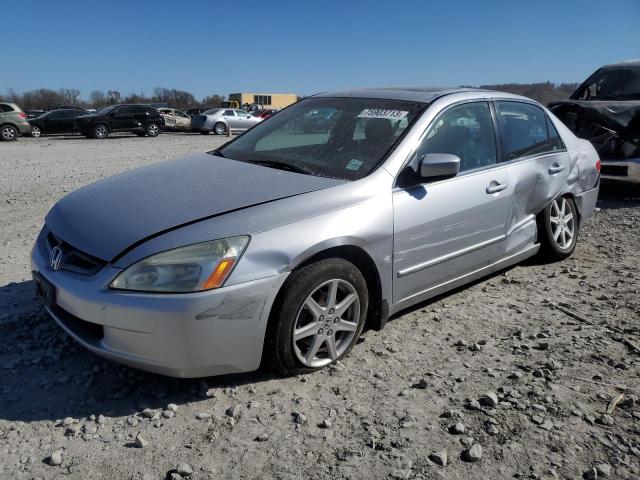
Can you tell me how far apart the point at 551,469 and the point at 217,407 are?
59.9 inches

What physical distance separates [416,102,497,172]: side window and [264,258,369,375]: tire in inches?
39.7

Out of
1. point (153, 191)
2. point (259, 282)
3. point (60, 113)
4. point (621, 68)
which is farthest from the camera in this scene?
point (60, 113)

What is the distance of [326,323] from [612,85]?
8.21 m

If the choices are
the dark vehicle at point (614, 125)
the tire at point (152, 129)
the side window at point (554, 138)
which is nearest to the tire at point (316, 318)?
the side window at point (554, 138)

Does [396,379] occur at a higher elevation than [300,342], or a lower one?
lower

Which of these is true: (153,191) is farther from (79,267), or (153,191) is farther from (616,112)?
(616,112)

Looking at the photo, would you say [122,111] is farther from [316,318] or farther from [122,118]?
[316,318]

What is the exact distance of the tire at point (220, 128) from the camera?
28.4m

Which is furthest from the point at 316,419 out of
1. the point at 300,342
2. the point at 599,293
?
the point at 599,293

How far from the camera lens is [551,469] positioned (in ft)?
7.59

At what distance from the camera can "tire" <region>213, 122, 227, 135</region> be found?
1118 inches

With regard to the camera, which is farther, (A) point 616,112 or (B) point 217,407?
(A) point 616,112

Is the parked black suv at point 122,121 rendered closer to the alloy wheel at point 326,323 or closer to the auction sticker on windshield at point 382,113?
the auction sticker on windshield at point 382,113

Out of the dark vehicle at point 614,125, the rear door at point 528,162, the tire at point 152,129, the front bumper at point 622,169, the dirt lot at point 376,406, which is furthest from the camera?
the tire at point 152,129
